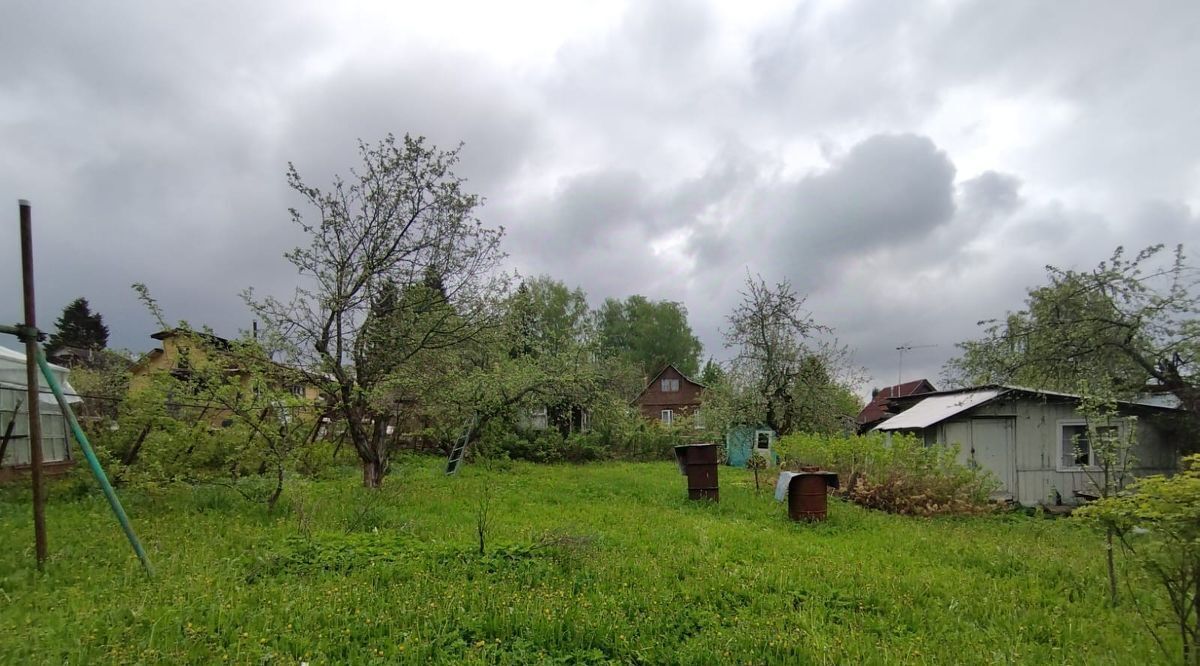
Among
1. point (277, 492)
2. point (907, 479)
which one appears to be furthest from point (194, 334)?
point (907, 479)

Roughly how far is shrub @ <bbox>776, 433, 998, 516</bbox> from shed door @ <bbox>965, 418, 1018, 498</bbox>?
0.72 metres

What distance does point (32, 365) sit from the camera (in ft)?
15.6

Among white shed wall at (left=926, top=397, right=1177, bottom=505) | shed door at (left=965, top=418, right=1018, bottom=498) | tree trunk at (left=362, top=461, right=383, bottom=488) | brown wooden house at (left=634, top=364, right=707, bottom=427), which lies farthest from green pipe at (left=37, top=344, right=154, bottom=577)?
brown wooden house at (left=634, top=364, right=707, bottom=427)

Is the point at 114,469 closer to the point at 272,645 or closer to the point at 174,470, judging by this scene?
the point at 174,470

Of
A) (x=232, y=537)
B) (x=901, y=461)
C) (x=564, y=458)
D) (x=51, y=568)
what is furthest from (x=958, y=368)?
(x=51, y=568)

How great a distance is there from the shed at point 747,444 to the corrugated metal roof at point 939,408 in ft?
11.8

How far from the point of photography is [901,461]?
12430 millimetres

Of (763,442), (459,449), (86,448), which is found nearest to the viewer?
(86,448)

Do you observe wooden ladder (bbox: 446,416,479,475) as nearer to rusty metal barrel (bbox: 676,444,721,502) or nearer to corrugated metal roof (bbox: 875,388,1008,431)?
rusty metal barrel (bbox: 676,444,721,502)

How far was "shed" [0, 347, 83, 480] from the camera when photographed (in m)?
8.78

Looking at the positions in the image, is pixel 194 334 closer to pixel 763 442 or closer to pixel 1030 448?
pixel 1030 448

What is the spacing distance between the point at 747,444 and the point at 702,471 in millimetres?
Result: 11111

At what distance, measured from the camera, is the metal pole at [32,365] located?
4.66 meters

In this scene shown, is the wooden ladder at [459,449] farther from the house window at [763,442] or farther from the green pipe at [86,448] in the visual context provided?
the house window at [763,442]
